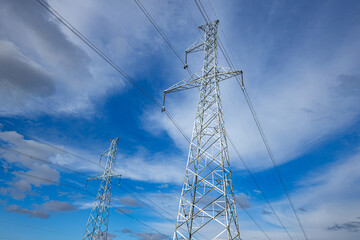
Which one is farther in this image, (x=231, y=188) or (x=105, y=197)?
(x=105, y=197)

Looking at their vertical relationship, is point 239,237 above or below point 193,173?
below

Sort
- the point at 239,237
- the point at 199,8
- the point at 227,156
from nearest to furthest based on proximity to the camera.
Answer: the point at 239,237
the point at 227,156
the point at 199,8

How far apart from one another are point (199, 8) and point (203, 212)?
49.7 feet

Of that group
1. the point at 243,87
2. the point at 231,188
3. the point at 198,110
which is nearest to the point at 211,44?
the point at 243,87

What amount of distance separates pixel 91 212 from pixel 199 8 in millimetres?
29184

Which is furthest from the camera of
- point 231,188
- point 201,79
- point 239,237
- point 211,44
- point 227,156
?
point 211,44

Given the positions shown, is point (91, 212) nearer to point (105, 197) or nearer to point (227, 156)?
point (105, 197)

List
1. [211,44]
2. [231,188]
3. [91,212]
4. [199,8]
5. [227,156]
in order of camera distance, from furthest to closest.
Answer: [91,212]
[211,44]
[199,8]
[227,156]
[231,188]

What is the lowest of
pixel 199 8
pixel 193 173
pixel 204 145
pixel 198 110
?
pixel 193 173

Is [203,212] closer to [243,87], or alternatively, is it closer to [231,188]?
[231,188]

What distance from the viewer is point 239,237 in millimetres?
9438

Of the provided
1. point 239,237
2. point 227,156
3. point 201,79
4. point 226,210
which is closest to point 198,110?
point 201,79

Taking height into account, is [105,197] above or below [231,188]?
above

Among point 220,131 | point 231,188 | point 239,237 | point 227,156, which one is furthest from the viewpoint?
point 220,131
